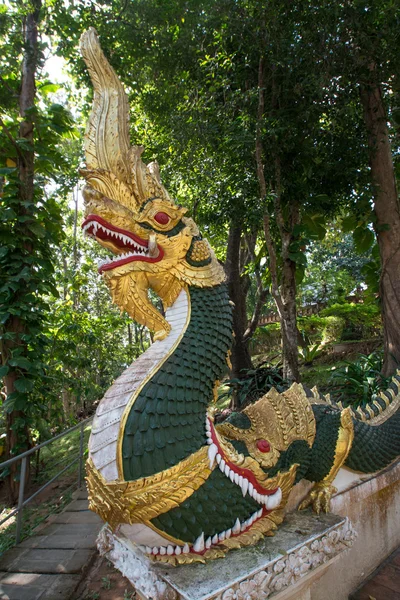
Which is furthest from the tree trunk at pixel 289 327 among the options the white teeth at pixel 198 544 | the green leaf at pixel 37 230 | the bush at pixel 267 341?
the bush at pixel 267 341

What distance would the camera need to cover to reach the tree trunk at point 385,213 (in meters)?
4.75

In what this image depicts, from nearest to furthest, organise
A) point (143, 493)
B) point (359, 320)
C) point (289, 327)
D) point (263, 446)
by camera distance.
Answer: point (143, 493), point (263, 446), point (289, 327), point (359, 320)

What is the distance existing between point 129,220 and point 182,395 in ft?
2.73

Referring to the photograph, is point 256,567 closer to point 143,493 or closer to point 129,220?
point 143,493

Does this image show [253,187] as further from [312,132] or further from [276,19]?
[276,19]

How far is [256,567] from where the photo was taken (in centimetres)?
143

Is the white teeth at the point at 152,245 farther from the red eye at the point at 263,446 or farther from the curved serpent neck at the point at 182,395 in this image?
the red eye at the point at 263,446

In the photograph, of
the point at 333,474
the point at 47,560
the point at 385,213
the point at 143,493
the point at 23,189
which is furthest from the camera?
the point at 385,213

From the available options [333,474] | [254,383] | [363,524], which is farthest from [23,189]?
[363,524]

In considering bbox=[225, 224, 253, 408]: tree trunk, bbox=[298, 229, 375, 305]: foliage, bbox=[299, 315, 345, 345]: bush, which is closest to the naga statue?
bbox=[225, 224, 253, 408]: tree trunk

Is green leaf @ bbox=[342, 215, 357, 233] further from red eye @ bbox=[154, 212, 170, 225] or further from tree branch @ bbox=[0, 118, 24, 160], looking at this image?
red eye @ bbox=[154, 212, 170, 225]

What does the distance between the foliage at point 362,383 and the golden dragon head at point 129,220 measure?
3.61 metres

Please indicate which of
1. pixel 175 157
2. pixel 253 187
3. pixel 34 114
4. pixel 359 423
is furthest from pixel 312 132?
pixel 359 423

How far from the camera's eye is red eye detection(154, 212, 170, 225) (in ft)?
5.81
